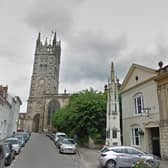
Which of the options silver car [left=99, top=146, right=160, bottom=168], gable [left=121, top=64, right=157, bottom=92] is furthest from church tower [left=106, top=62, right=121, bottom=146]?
silver car [left=99, top=146, right=160, bottom=168]

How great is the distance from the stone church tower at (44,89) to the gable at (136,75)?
185 feet

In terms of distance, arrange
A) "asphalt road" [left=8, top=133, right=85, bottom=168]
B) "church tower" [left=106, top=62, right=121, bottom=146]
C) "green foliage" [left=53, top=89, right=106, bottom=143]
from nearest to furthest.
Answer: "asphalt road" [left=8, top=133, right=85, bottom=168] < "church tower" [left=106, top=62, right=121, bottom=146] < "green foliage" [left=53, top=89, right=106, bottom=143]

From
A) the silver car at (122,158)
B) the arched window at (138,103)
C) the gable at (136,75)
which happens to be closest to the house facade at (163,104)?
the gable at (136,75)

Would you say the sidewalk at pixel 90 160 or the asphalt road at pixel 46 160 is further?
the sidewalk at pixel 90 160

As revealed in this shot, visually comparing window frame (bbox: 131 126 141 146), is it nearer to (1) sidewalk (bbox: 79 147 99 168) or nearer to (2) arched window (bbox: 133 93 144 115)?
(2) arched window (bbox: 133 93 144 115)

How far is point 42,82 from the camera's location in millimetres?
91250

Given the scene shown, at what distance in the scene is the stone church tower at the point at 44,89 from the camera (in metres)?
82.0

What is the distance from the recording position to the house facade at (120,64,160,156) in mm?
20734

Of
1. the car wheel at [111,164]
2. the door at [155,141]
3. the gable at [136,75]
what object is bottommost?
the car wheel at [111,164]

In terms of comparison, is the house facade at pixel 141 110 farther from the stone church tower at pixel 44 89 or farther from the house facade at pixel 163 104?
the stone church tower at pixel 44 89

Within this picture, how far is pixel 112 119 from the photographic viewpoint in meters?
24.4

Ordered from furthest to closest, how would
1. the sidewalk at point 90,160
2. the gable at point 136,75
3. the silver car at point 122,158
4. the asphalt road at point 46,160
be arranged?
1. the gable at point 136,75
2. the sidewalk at point 90,160
3. the asphalt road at point 46,160
4. the silver car at point 122,158

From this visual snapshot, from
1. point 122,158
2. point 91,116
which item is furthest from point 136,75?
point 122,158

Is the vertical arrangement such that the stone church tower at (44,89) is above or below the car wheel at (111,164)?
above
